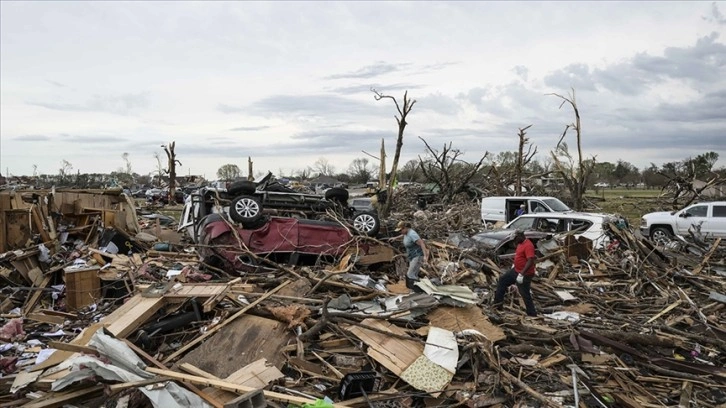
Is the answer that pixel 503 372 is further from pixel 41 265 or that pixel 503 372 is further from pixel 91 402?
pixel 41 265

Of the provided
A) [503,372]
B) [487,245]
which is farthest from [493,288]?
[503,372]

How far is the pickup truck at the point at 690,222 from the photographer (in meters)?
16.8

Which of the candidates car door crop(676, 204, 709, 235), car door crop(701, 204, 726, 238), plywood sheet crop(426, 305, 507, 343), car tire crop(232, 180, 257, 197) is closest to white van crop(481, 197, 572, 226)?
car door crop(676, 204, 709, 235)

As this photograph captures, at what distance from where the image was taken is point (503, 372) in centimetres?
591

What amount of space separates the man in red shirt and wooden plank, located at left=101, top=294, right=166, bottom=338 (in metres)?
5.25

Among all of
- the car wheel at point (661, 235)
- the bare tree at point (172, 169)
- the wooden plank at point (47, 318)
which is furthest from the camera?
the bare tree at point (172, 169)

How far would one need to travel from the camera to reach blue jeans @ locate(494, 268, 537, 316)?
819cm

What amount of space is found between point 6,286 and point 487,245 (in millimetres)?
9997

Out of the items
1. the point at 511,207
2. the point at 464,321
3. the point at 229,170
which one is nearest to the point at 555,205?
the point at 511,207

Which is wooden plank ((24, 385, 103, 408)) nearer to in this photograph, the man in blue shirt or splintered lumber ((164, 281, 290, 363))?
splintered lumber ((164, 281, 290, 363))

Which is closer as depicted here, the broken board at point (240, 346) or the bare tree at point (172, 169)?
the broken board at point (240, 346)

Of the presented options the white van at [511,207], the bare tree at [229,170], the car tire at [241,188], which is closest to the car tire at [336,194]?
the car tire at [241,188]

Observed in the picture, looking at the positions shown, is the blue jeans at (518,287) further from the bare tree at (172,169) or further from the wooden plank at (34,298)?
the bare tree at (172,169)

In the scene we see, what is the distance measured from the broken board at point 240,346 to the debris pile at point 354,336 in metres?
0.02
